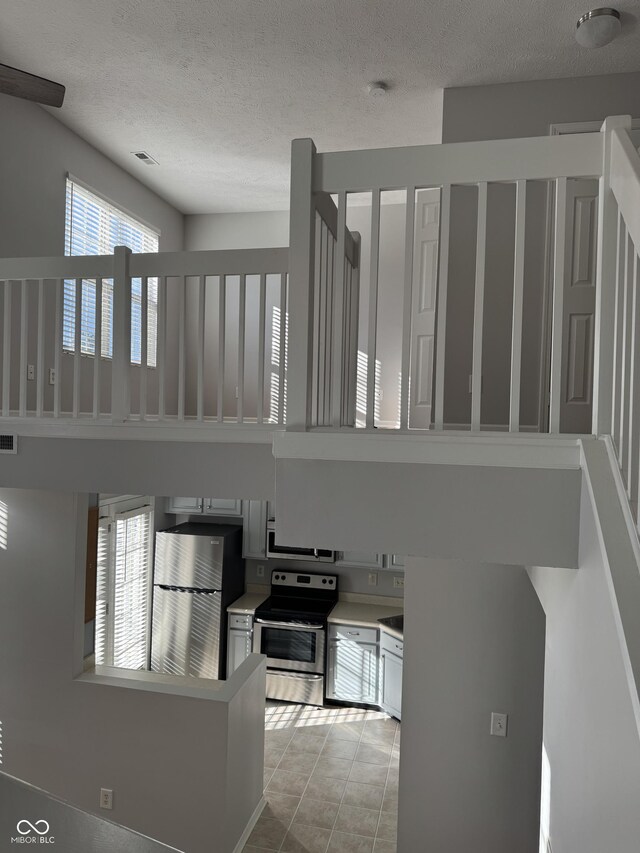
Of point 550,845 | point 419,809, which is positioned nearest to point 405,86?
point 550,845

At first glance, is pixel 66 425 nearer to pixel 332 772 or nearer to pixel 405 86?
pixel 405 86

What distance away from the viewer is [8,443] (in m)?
3.06

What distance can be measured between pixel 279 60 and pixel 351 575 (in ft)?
15.6

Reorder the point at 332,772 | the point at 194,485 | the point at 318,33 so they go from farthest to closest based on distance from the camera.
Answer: the point at 332,772 → the point at 318,33 → the point at 194,485

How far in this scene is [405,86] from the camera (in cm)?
378

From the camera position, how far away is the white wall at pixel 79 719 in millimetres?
3670

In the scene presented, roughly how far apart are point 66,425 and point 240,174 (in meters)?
3.17

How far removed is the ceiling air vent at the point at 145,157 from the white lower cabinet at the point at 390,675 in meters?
4.55

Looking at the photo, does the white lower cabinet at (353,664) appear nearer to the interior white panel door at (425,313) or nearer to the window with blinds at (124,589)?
the window with blinds at (124,589)

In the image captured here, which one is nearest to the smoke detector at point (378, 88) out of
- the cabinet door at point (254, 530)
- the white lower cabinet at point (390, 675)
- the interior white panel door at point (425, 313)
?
the interior white panel door at point (425, 313)

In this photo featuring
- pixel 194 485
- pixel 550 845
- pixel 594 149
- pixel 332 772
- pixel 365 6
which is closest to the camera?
pixel 594 149

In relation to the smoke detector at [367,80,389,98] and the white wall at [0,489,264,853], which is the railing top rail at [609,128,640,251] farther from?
the white wall at [0,489,264,853]

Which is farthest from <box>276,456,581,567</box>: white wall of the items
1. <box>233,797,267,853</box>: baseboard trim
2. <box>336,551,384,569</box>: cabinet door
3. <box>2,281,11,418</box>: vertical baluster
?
→ <box>336,551,384,569</box>: cabinet door

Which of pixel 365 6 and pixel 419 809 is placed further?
pixel 419 809
